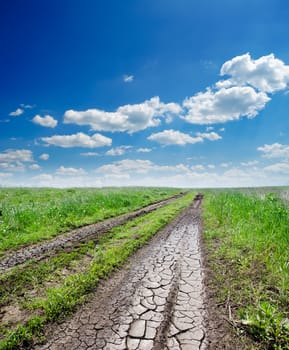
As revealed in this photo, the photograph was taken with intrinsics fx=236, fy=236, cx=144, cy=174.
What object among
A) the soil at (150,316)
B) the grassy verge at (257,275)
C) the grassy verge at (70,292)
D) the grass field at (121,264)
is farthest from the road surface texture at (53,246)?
the grassy verge at (257,275)

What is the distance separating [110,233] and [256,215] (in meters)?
5.51

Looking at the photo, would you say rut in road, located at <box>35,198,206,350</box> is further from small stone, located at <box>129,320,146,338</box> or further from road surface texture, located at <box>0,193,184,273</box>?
road surface texture, located at <box>0,193,184,273</box>

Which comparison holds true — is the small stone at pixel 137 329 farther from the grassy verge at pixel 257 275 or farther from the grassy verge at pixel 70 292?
the grassy verge at pixel 257 275

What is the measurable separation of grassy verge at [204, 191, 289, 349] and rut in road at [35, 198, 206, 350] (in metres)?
0.57

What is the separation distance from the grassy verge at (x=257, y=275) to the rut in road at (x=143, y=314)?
1.88 ft

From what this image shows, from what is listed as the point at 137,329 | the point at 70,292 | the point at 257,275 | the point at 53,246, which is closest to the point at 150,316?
the point at 137,329

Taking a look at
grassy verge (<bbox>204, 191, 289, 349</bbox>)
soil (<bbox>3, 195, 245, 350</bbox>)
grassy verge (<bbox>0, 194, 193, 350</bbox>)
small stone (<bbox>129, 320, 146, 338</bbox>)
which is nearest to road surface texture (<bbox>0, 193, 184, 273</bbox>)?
grassy verge (<bbox>0, 194, 193, 350</bbox>)

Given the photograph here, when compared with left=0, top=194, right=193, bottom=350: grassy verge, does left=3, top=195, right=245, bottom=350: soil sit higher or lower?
lower

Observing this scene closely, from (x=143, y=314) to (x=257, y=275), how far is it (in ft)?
8.96

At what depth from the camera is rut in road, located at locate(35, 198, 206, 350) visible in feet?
9.91

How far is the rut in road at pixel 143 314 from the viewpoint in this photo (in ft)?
9.91

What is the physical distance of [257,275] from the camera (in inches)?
195

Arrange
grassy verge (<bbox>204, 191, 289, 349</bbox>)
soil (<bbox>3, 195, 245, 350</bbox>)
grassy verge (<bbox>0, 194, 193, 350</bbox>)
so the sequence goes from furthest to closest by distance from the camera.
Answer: grassy verge (<bbox>204, 191, 289, 349</bbox>)
grassy verge (<bbox>0, 194, 193, 350</bbox>)
soil (<bbox>3, 195, 245, 350</bbox>)

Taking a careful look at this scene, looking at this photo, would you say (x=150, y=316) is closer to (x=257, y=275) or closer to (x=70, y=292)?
(x=70, y=292)
